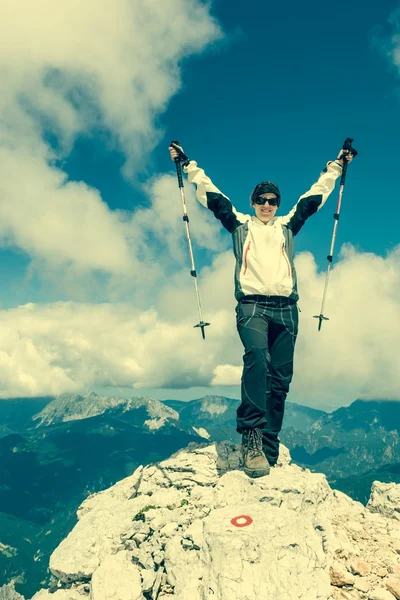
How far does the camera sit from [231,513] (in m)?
7.53

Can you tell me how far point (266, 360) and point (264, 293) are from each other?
1687 millimetres

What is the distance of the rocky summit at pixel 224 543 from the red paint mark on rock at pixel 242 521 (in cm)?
2

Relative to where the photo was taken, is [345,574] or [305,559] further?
[345,574]

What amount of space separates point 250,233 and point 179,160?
3.13 m

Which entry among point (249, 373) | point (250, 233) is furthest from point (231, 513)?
point (250, 233)

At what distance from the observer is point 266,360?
9664mm

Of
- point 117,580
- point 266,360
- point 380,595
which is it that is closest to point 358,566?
point 380,595

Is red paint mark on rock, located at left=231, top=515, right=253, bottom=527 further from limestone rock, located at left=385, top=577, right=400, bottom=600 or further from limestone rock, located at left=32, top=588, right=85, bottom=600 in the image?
limestone rock, located at left=32, top=588, right=85, bottom=600

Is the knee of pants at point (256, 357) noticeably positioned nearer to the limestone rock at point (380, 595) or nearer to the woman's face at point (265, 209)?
the woman's face at point (265, 209)

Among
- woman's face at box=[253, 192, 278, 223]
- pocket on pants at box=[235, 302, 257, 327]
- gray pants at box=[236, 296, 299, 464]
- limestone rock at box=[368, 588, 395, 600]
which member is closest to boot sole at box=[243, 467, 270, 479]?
gray pants at box=[236, 296, 299, 464]

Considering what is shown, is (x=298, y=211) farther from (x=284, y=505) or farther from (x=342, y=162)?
(x=284, y=505)

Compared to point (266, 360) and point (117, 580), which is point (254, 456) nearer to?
point (266, 360)

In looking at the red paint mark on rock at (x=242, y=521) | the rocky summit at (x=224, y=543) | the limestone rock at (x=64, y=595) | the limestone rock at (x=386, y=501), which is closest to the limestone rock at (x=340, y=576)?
the rocky summit at (x=224, y=543)

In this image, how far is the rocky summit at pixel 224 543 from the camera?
6.30 meters
